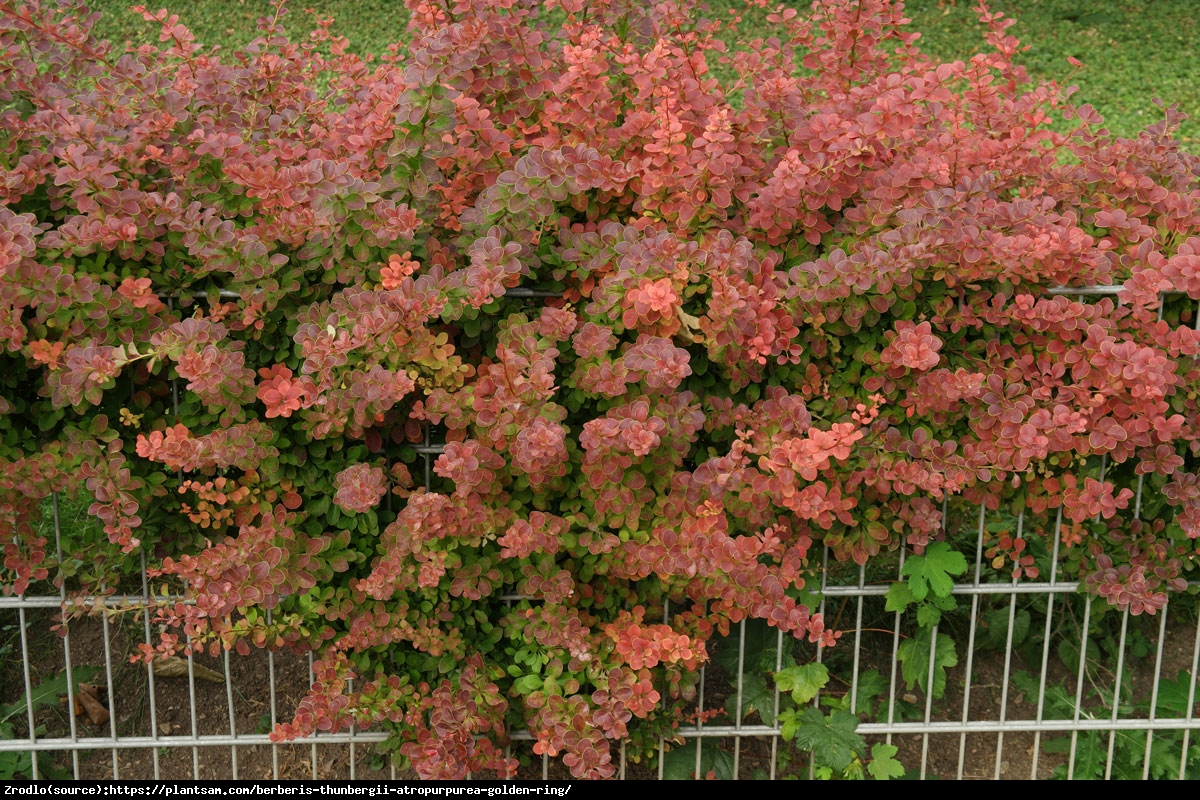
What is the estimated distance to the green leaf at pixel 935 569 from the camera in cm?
282

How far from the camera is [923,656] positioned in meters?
3.13

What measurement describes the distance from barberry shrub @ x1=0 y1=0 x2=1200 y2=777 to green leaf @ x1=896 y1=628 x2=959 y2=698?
1.40 feet

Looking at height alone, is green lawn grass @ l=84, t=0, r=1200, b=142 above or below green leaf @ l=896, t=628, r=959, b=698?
above

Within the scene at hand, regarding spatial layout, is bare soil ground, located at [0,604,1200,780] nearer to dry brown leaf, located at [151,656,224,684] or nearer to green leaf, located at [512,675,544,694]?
dry brown leaf, located at [151,656,224,684]

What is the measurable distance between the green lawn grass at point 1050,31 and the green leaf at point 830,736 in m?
7.96

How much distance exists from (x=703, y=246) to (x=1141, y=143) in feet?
4.06

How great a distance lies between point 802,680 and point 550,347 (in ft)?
3.82

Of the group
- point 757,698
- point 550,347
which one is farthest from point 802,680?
point 550,347

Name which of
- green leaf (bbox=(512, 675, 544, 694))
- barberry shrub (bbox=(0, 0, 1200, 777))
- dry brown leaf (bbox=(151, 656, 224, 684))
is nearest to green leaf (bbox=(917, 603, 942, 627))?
barberry shrub (bbox=(0, 0, 1200, 777))

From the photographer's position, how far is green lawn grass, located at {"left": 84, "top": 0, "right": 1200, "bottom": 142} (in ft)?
33.2
